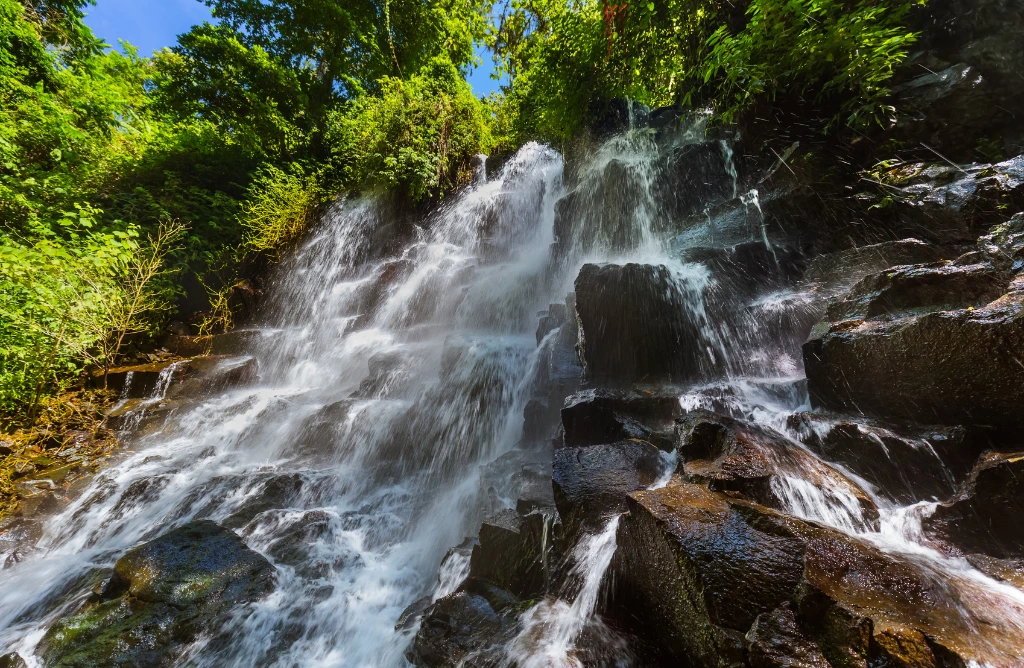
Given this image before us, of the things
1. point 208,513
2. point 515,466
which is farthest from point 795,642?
point 208,513

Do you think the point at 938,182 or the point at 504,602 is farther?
the point at 938,182

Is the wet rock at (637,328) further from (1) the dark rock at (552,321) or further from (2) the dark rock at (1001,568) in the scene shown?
(2) the dark rock at (1001,568)

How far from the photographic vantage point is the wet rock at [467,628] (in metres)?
2.69

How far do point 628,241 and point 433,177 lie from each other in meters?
6.88

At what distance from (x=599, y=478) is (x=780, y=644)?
5.89 ft

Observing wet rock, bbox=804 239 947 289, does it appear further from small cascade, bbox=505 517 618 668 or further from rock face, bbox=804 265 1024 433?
small cascade, bbox=505 517 618 668

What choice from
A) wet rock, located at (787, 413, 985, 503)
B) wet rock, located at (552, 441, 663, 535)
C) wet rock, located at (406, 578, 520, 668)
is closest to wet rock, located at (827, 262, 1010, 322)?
wet rock, located at (787, 413, 985, 503)

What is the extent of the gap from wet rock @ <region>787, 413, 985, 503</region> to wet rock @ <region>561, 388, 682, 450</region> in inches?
54.0

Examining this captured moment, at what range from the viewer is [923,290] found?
11.9 ft

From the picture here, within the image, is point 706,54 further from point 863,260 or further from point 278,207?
point 278,207

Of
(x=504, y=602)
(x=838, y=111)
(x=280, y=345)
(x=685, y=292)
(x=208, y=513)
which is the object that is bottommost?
(x=208, y=513)

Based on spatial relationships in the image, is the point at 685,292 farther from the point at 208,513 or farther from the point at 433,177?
the point at 433,177

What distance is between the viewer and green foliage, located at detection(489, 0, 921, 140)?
18.1 feet

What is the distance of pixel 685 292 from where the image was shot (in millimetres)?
5520
